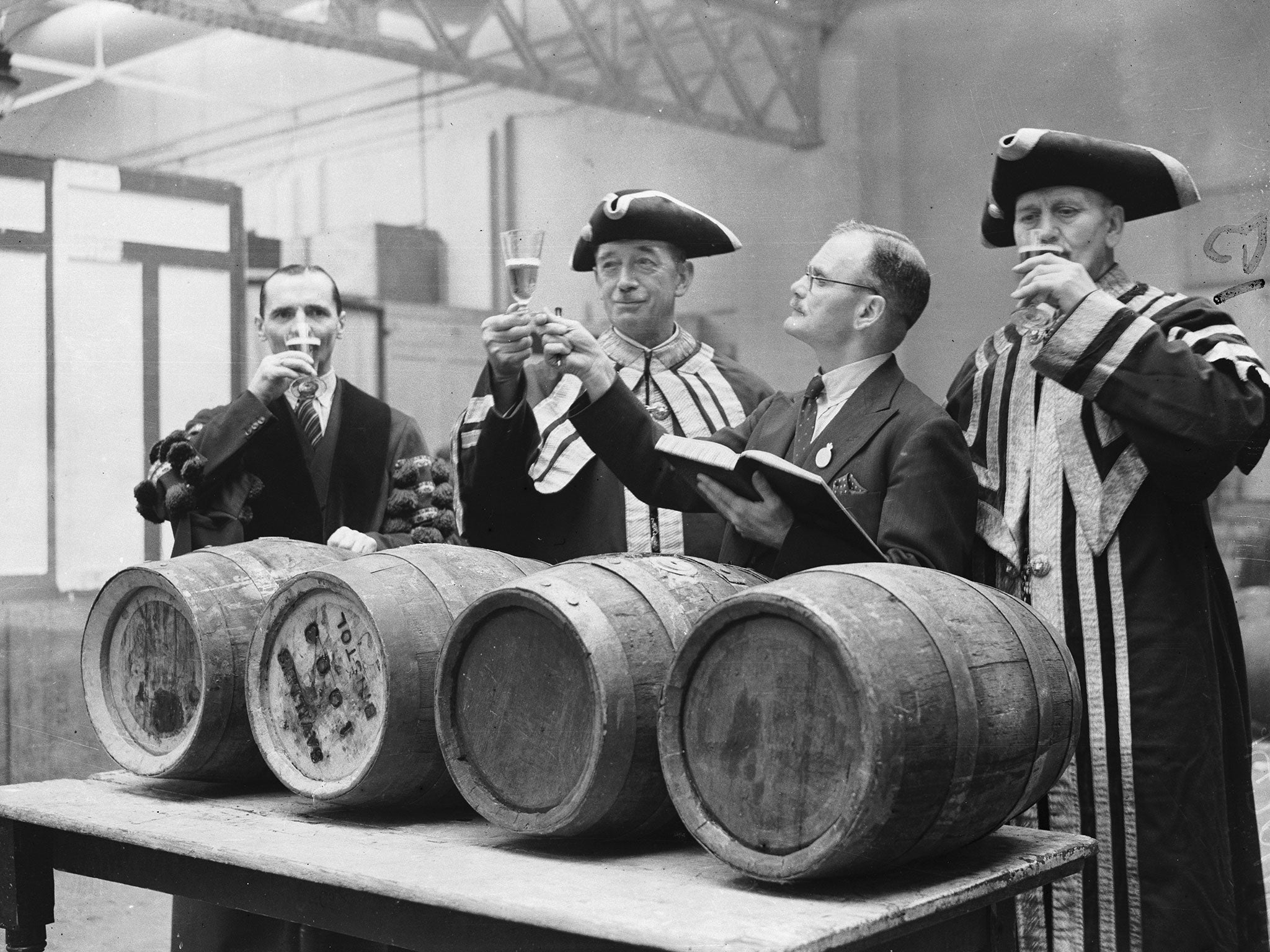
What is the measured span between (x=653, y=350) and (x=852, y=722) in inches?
72.6

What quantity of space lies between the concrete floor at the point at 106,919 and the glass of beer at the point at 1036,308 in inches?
154

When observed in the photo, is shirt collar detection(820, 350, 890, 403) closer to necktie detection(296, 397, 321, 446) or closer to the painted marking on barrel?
the painted marking on barrel

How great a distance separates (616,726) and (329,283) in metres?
2.18

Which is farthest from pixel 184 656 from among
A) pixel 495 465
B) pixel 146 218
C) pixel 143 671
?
pixel 146 218

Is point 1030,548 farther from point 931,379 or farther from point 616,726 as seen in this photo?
point 931,379

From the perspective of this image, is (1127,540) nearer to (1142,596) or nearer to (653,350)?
(1142,596)

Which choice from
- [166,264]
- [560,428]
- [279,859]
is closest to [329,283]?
[560,428]

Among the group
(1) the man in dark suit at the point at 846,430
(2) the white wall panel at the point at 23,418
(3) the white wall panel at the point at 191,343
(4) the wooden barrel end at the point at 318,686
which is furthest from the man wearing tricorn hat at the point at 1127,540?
(2) the white wall panel at the point at 23,418

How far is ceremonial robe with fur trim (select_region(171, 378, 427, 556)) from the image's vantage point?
351cm

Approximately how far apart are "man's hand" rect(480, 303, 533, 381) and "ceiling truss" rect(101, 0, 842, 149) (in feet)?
6.30

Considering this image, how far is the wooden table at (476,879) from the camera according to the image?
184 cm

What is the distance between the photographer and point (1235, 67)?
3627 mm

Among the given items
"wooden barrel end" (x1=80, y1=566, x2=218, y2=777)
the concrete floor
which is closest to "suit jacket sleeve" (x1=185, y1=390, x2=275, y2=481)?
"wooden barrel end" (x1=80, y1=566, x2=218, y2=777)

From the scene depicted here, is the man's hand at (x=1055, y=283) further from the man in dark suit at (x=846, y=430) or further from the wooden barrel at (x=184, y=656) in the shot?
the wooden barrel at (x=184, y=656)
